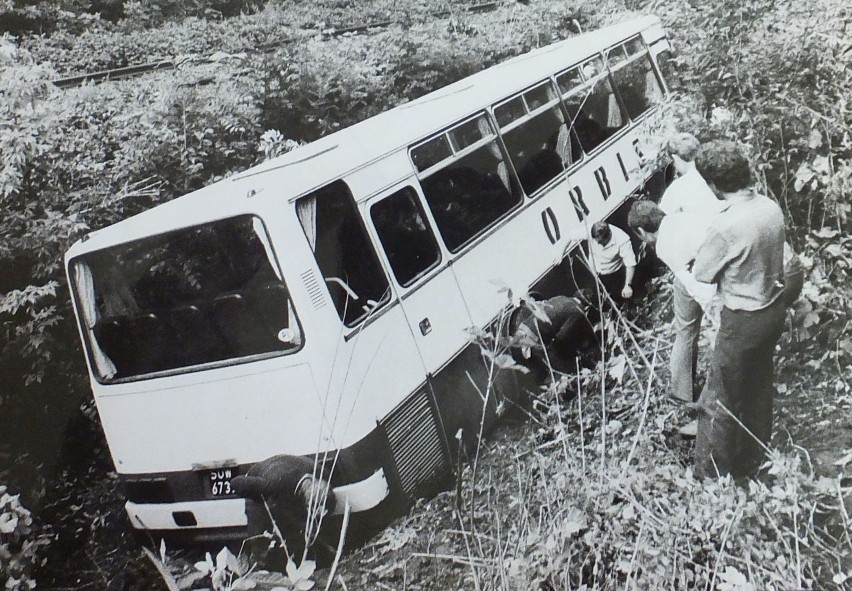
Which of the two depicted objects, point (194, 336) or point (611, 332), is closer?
point (194, 336)

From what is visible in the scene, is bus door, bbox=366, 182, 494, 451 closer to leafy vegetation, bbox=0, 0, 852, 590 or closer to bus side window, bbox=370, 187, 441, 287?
bus side window, bbox=370, 187, 441, 287

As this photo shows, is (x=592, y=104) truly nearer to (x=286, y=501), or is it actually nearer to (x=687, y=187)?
(x=687, y=187)

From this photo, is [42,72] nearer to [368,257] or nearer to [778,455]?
[368,257]

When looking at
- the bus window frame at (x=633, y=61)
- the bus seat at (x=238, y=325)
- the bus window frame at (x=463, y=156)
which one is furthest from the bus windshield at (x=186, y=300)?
the bus window frame at (x=633, y=61)

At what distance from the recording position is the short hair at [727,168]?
2.41m

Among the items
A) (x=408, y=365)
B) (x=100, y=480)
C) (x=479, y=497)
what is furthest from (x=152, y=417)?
(x=479, y=497)

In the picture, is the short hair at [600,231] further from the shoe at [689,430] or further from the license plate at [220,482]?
the license plate at [220,482]

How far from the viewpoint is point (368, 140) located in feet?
9.15

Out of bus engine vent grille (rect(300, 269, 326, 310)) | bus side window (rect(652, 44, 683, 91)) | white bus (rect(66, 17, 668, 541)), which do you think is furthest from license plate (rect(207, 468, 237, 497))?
bus side window (rect(652, 44, 683, 91))

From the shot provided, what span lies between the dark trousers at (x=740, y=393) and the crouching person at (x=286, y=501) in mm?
1559

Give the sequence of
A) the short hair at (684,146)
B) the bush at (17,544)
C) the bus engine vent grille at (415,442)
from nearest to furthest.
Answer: the bush at (17,544), the bus engine vent grille at (415,442), the short hair at (684,146)

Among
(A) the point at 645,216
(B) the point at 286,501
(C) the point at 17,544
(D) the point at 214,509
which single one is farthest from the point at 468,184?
(C) the point at 17,544

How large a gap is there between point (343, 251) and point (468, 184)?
2.99 feet

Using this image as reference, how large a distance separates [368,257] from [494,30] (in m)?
1.75
